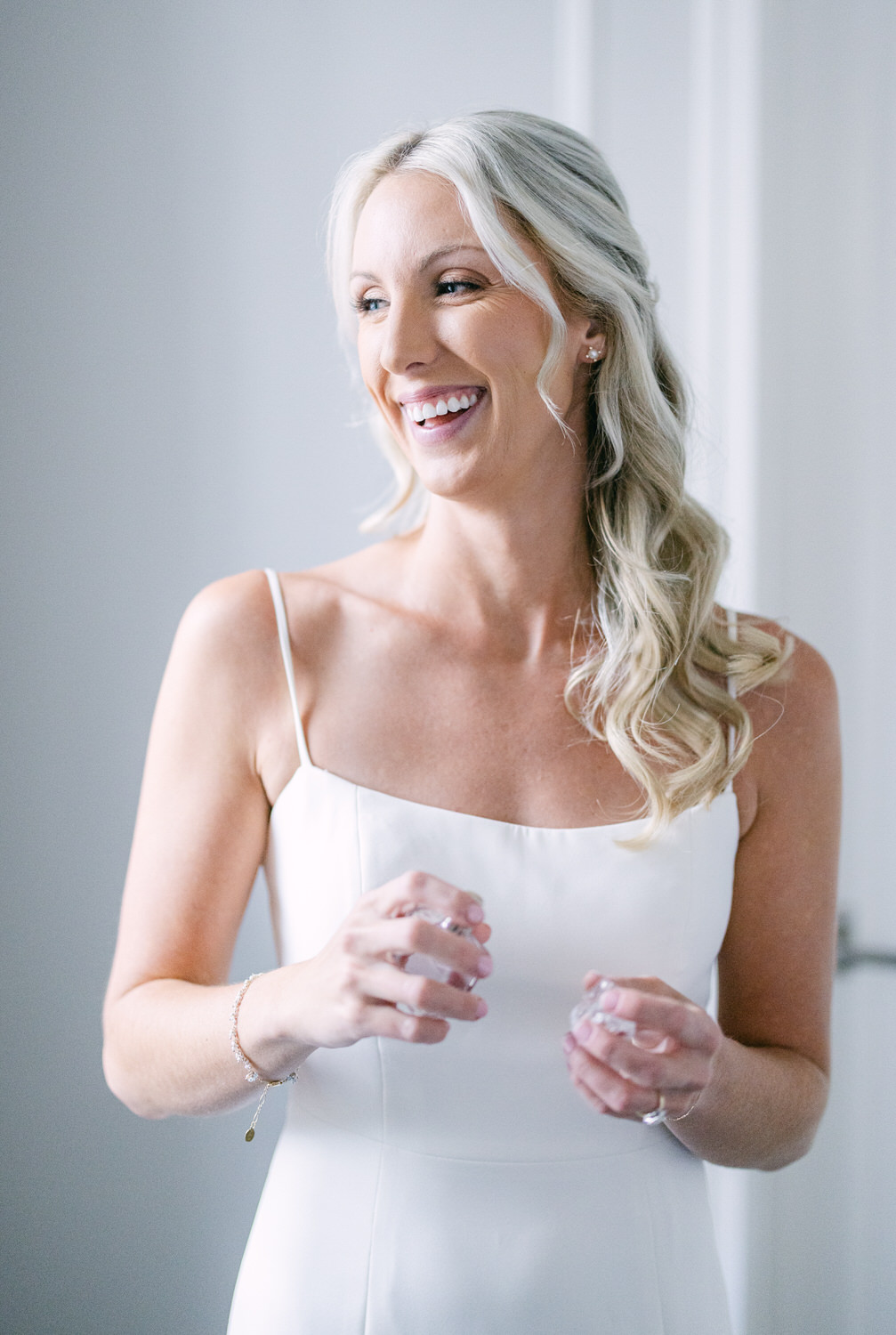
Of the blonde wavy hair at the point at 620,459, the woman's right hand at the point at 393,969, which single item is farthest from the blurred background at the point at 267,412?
the woman's right hand at the point at 393,969

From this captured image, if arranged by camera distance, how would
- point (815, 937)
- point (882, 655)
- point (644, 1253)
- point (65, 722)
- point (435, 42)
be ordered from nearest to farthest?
point (644, 1253)
point (815, 937)
point (65, 722)
point (435, 42)
point (882, 655)

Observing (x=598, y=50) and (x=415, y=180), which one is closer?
(x=415, y=180)

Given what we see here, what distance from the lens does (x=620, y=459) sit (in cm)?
131

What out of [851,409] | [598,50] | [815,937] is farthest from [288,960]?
[598,50]

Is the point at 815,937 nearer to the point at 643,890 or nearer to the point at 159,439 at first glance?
the point at 643,890

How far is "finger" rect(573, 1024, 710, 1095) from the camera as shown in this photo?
0.88 metres

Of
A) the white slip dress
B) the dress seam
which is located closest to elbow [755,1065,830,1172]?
the white slip dress

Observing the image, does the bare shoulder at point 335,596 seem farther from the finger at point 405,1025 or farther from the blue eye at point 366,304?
the finger at point 405,1025

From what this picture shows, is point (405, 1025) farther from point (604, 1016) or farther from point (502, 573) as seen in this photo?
point (502, 573)

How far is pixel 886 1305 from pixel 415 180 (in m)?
1.78

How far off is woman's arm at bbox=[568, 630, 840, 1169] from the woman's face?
449mm

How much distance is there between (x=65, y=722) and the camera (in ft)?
4.79

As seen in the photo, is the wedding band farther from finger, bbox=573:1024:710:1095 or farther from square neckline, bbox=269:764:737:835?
square neckline, bbox=269:764:737:835

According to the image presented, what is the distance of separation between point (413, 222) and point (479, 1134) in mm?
935
